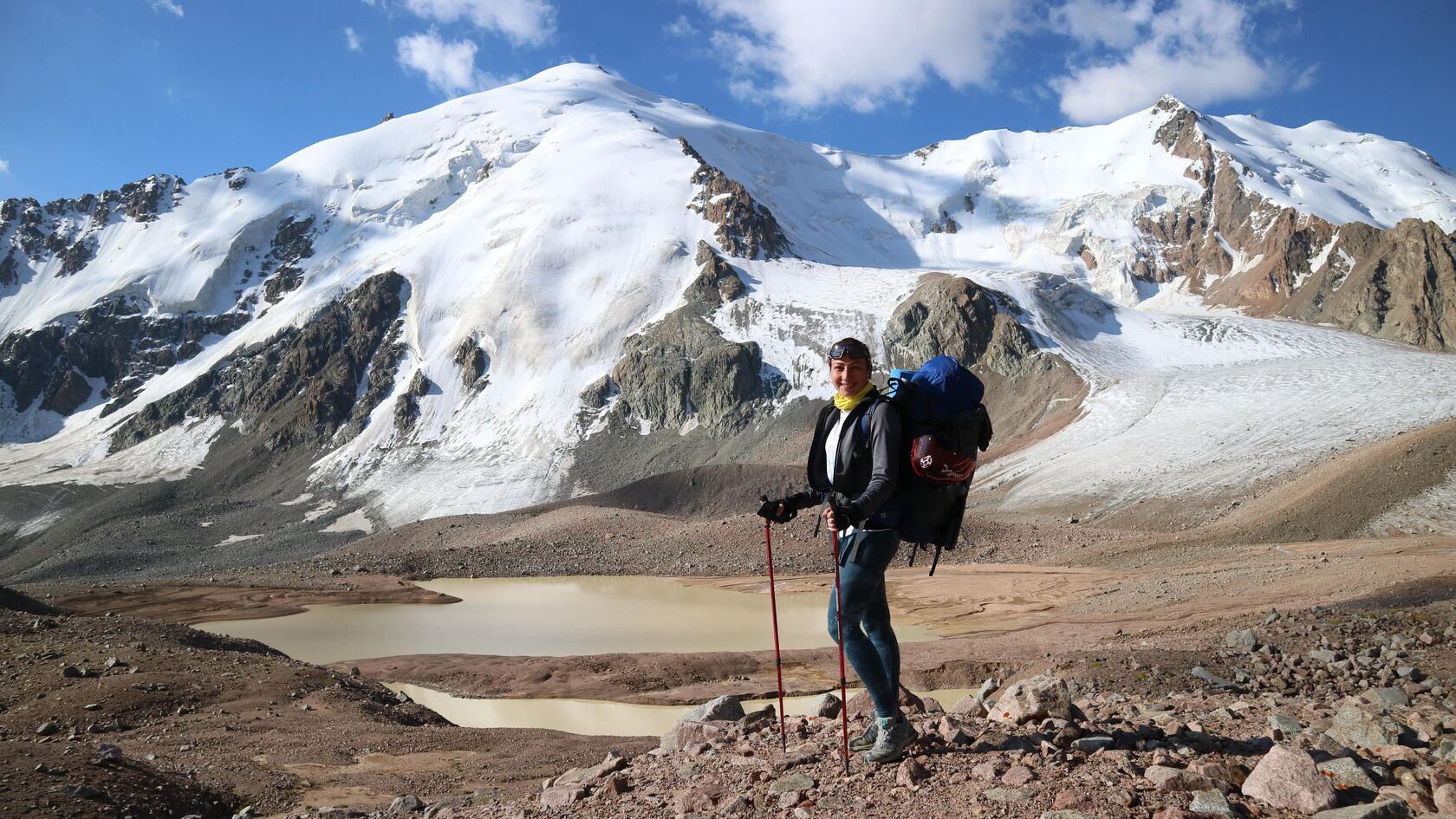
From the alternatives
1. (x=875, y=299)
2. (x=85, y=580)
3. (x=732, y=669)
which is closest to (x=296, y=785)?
(x=732, y=669)

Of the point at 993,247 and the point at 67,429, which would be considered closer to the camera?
the point at 67,429

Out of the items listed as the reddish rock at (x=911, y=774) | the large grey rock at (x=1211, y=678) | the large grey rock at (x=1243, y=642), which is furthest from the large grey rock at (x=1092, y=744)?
the large grey rock at (x=1243, y=642)

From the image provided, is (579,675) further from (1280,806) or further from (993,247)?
(993,247)

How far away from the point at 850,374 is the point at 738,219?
97755 millimetres

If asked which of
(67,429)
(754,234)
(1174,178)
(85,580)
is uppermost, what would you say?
(1174,178)

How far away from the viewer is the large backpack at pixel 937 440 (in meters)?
5.02

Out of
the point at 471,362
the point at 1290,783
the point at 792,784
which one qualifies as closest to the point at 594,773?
the point at 792,784

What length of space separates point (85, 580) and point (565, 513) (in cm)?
3033

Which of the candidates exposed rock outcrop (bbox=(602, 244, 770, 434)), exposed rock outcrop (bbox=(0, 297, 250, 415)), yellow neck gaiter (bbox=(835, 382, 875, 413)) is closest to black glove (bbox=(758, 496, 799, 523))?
yellow neck gaiter (bbox=(835, 382, 875, 413))

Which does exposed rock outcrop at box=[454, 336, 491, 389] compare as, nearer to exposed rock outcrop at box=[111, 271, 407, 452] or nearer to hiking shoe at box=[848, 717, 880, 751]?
exposed rock outcrop at box=[111, 271, 407, 452]

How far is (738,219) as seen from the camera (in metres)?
101

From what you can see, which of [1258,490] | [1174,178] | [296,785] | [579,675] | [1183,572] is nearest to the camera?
[296,785]

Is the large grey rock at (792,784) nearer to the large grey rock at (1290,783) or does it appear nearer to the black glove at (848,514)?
the black glove at (848,514)

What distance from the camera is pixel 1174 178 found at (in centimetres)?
13762
